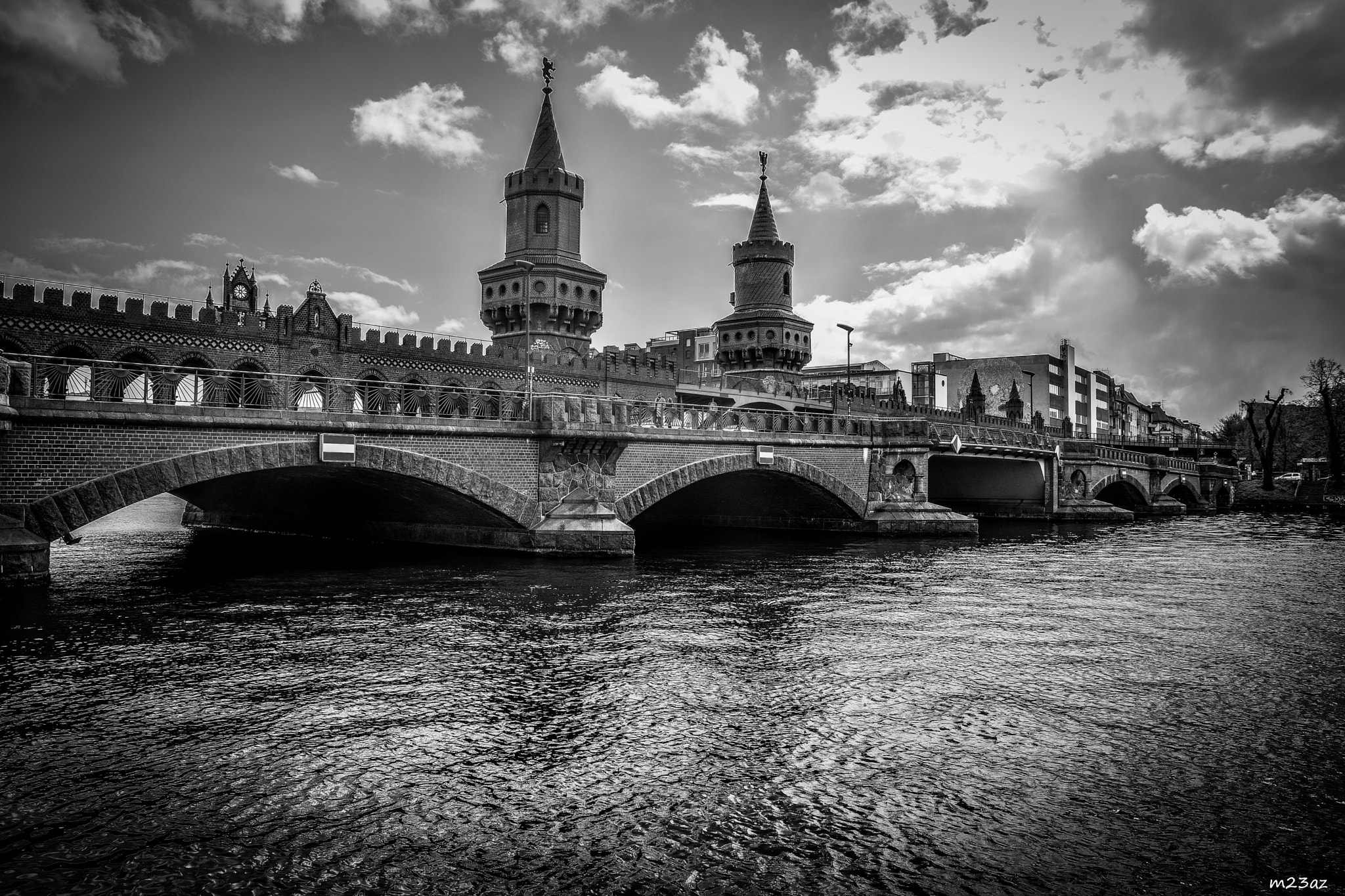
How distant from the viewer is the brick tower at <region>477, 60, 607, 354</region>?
56125 mm

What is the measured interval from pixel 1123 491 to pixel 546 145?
4436 cm

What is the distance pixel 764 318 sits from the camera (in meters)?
71.0

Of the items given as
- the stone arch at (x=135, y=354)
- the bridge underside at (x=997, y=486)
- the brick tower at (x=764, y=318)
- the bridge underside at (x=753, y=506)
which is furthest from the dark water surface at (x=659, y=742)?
the brick tower at (x=764, y=318)

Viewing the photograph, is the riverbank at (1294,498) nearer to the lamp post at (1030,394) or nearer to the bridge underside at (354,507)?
the lamp post at (1030,394)

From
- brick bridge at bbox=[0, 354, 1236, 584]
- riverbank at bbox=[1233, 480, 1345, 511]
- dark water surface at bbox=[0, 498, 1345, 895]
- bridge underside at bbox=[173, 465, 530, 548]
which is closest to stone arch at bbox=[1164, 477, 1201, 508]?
riverbank at bbox=[1233, 480, 1345, 511]

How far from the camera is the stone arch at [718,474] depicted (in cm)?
2804

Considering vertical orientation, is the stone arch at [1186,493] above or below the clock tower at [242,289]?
below

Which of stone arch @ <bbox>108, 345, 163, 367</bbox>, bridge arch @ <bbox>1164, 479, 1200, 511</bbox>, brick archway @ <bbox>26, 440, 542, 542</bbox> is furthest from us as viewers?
bridge arch @ <bbox>1164, 479, 1200, 511</bbox>

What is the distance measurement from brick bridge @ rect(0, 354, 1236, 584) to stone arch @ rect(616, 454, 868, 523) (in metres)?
0.08

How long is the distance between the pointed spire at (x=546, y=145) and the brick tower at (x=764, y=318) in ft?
66.9

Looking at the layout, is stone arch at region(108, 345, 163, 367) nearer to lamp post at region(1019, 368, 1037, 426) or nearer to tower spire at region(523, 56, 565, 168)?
tower spire at region(523, 56, 565, 168)

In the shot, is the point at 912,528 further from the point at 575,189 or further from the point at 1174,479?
the point at 1174,479

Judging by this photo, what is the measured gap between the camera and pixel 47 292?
33.3 m

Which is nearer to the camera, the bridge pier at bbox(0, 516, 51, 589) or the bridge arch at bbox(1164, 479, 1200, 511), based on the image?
the bridge pier at bbox(0, 516, 51, 589)
